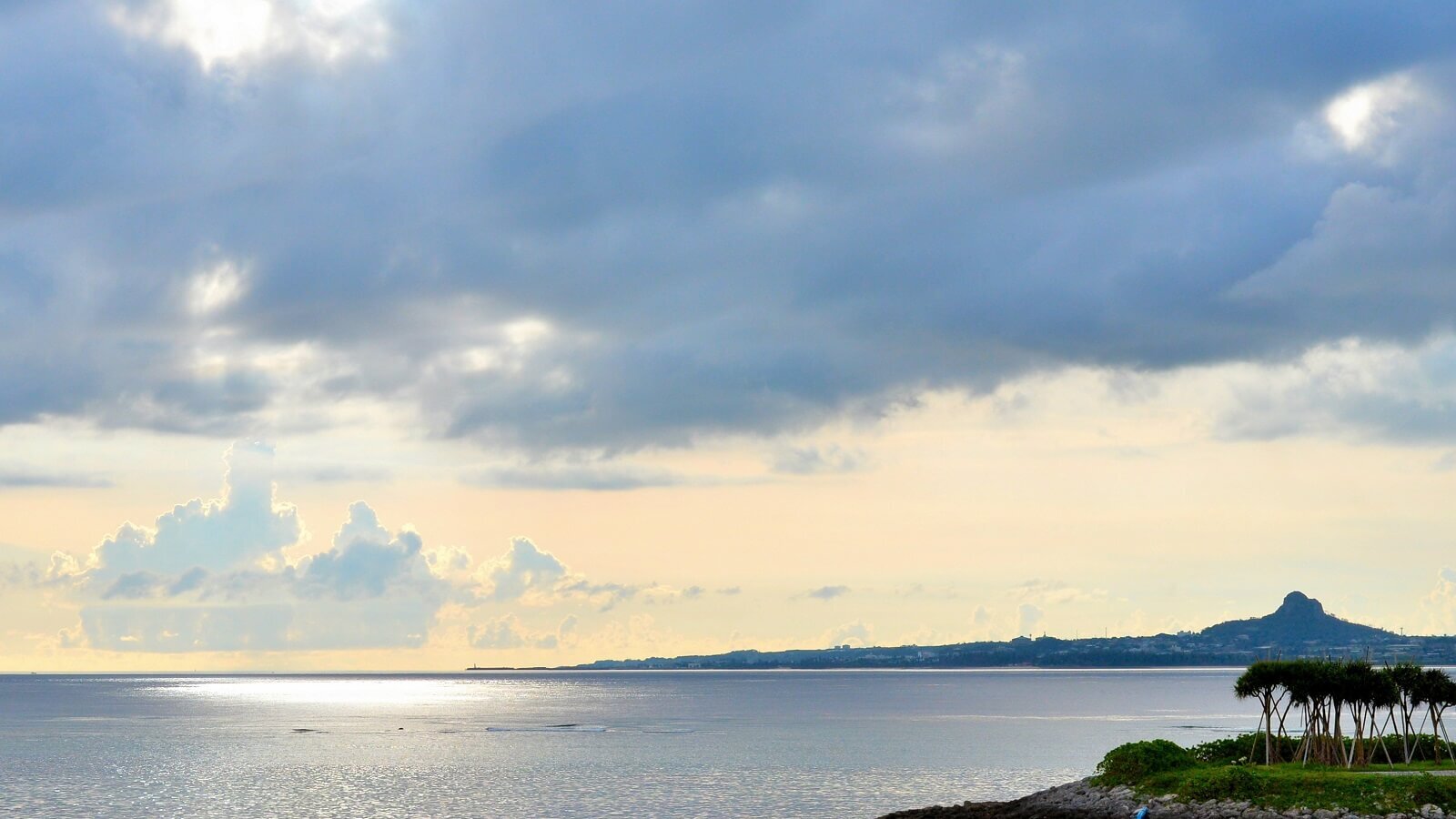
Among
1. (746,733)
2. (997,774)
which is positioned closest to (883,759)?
(997,774)

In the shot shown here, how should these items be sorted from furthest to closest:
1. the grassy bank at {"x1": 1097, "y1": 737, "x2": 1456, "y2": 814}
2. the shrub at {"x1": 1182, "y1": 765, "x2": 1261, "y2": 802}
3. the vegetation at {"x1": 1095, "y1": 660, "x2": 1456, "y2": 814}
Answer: the shrub at {"x1": 1182, "y1": 765, "x2": 1261, "y2": 802}, the vegetation at {"x1": 1095, "y1": 660, "x2": 1456, "y2": 814}, the grassy bank at {"x1": 1097, "y1": 737, "x2": 1456, "y2": 814}

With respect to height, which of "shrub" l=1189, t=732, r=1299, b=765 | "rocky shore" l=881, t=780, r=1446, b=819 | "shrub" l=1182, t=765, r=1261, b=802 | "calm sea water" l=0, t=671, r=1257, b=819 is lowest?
"calm sea water" l=0, t=671, r=1257, b=819

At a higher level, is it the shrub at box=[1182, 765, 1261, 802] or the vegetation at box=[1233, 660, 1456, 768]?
the vegetation at box=[1233, 660, 1456, 768]

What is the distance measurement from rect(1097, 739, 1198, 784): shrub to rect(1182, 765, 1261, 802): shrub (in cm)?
499

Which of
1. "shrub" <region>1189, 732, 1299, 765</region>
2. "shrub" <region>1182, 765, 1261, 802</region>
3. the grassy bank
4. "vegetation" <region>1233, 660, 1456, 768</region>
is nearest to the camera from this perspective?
the grassy bank

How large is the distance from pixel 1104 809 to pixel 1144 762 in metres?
5.32

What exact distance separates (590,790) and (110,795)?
35.5 metres

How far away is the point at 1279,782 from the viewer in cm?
7262

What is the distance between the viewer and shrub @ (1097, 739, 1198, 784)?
7956 centimetres

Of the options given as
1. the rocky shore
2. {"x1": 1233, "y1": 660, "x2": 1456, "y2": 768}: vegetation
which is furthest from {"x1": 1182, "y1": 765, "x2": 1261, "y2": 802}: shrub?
{"x1": 1233, "y1": 660, "x2": 1456, "y2": 768}: vegetation

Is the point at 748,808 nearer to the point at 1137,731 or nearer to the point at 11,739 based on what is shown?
the point at 1137,731

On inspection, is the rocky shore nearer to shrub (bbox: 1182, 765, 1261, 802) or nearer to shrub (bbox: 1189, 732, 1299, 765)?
shrub (bbox: 1182, 765, 1261, 802)

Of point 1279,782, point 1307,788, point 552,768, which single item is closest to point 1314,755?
point 1279,782

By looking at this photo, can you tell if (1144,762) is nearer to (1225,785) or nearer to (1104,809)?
(1104,809)
